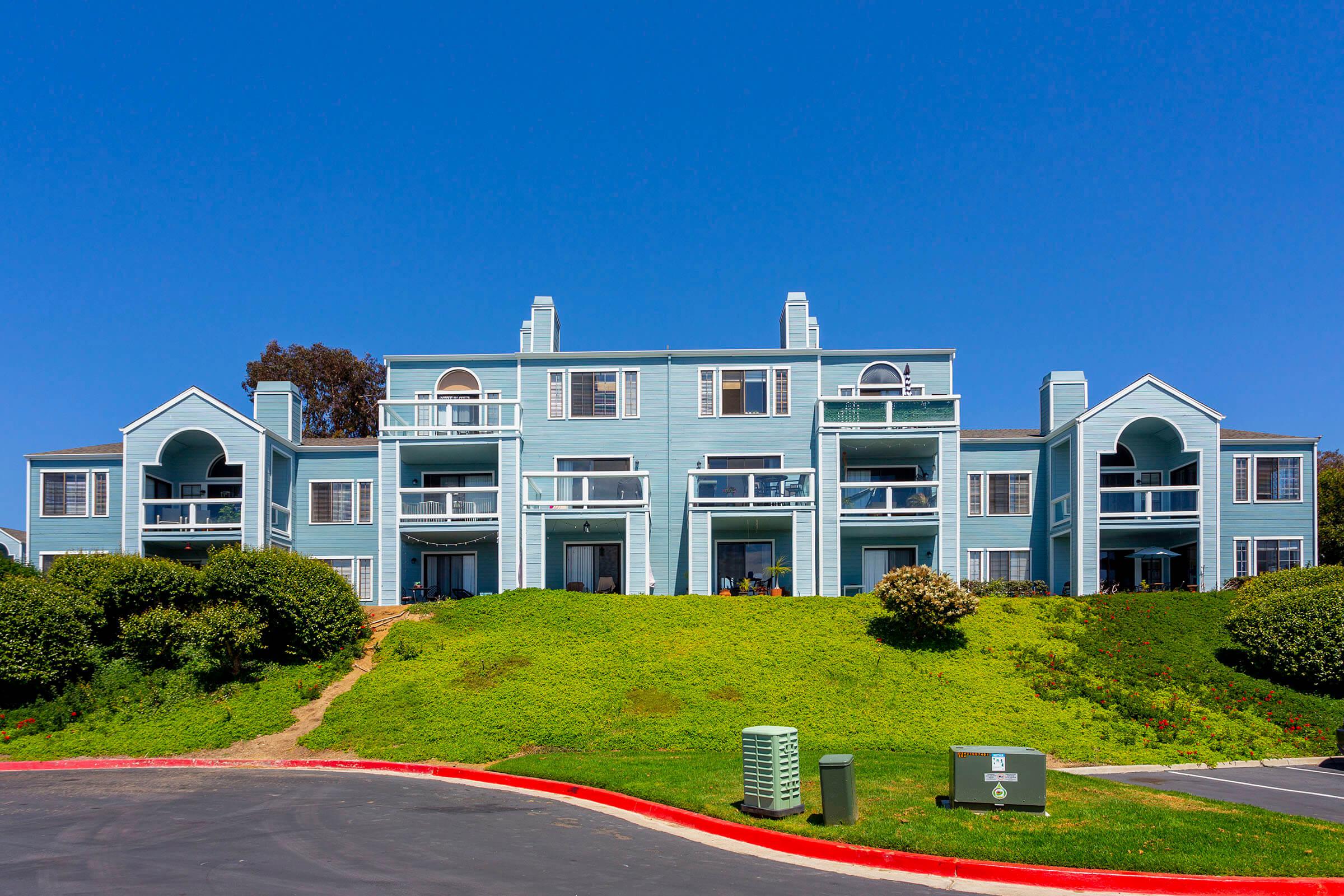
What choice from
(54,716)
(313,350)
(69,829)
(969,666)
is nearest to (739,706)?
(969,666)

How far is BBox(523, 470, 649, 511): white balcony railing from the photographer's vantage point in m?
31.6

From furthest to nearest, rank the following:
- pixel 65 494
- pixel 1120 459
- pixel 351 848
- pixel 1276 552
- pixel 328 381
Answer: pixel 328 381, pixel 1120 459, pixel 65 494, pixel 1276 552, pixel 351 848

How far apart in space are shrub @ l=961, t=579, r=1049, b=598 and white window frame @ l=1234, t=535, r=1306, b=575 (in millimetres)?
7119

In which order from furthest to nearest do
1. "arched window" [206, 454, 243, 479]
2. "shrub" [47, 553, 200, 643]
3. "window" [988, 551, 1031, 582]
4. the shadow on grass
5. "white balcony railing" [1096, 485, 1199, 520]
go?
"arched window" [206, 454, 243, 479], "window" [988, 551, 1031, 582], "white balcony railing" [1096, 485, 1199, 520], the shadow on grass, "shrub" [47, 553, 200, 643]

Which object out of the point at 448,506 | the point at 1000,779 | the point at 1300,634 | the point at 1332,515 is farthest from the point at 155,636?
the point at 1332,515

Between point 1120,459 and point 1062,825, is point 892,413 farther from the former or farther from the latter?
point 1062,825

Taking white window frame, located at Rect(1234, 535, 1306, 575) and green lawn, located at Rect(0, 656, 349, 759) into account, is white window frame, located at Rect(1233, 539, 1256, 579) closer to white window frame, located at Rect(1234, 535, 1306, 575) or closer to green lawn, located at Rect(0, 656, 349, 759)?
white window frame, located at Rect(1234, 535, 1306, 575)

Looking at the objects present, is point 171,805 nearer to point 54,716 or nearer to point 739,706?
point 54,716

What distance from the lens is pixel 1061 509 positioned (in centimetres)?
3469

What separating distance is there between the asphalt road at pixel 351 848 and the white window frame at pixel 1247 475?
28.6 m

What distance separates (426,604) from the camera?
29062 mm

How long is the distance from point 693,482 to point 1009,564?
11.9 metres

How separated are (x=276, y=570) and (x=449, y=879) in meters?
16.3

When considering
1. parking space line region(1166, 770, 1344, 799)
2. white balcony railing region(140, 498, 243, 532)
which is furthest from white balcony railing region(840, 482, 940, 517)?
white balcony railing region(140, 498, 243, 532)
